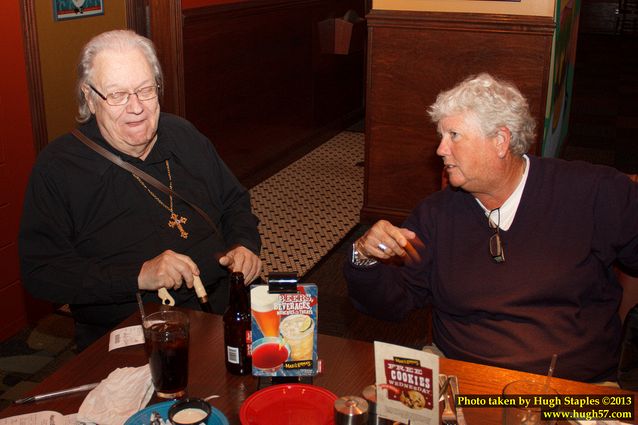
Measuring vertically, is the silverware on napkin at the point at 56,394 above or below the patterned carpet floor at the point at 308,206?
above

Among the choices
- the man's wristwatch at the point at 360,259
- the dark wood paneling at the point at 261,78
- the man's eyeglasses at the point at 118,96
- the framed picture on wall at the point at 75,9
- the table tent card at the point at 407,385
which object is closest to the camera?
the table tent card at the point at 407,385

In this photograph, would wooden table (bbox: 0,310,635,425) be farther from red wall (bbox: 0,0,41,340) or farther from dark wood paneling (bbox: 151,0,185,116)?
dark wood paneling (bbox: 151,0,185,116)

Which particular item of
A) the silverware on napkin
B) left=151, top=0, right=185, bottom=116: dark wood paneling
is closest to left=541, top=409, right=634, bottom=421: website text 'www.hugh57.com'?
the silverware on napkin

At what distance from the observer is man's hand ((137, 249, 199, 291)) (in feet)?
6.38

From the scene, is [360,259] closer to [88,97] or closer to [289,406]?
[289,406]

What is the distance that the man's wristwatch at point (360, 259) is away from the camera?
1900mm

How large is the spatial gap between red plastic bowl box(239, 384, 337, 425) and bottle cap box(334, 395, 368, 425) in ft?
0.27

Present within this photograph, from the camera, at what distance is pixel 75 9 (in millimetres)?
3443

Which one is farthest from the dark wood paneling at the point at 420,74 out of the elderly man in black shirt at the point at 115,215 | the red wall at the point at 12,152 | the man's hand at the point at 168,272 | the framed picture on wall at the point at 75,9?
the man's hand at the point at 168,272

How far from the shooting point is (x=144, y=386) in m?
1.57

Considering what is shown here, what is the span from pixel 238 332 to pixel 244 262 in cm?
54

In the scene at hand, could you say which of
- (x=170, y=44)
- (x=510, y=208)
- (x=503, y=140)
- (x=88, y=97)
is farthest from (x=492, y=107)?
(x=170, y=44)

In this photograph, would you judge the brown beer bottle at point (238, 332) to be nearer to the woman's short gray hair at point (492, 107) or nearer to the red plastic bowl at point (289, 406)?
A: the red plastic bowl at point (289, 406)

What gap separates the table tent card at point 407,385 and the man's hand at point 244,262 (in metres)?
0.85
